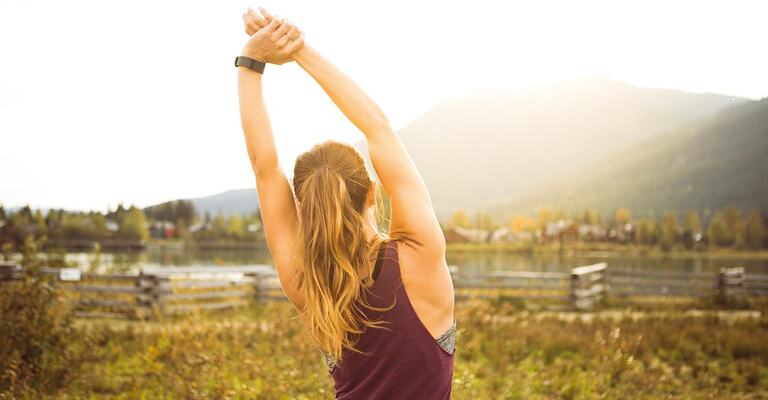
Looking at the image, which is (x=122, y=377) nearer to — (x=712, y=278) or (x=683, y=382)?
(x=683, y=382)

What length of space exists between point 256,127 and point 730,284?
65.5 feet

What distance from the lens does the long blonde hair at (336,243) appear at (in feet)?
5.84

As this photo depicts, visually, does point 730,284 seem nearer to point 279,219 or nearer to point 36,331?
point 36,331

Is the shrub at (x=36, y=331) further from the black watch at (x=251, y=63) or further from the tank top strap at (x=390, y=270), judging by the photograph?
the tank top strap at (x=390, y=270)

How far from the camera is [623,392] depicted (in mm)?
6180

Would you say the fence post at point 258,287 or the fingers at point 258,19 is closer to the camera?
the fingers at point 258,19

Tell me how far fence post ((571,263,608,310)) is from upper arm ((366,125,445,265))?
15465mm

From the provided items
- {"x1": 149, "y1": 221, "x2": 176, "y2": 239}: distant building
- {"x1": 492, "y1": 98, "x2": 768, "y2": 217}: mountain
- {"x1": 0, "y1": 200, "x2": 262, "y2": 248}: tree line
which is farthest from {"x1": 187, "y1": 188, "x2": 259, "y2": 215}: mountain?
{"x1": 492, "y1": 98, "x2": 768, "y2": 217}: mountain

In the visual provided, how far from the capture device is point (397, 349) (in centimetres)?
174

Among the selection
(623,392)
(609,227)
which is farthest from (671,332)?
(609,227)

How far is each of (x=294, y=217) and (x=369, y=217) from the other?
249mm

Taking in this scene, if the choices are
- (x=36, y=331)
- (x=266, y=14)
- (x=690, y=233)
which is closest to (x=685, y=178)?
(x=690, y=233)

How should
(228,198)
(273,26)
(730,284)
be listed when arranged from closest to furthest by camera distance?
(273,26) → (228,198) → (730,284)

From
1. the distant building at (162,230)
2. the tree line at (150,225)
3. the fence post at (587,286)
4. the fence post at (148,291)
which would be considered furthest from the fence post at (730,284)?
the distant building at (162,230)
